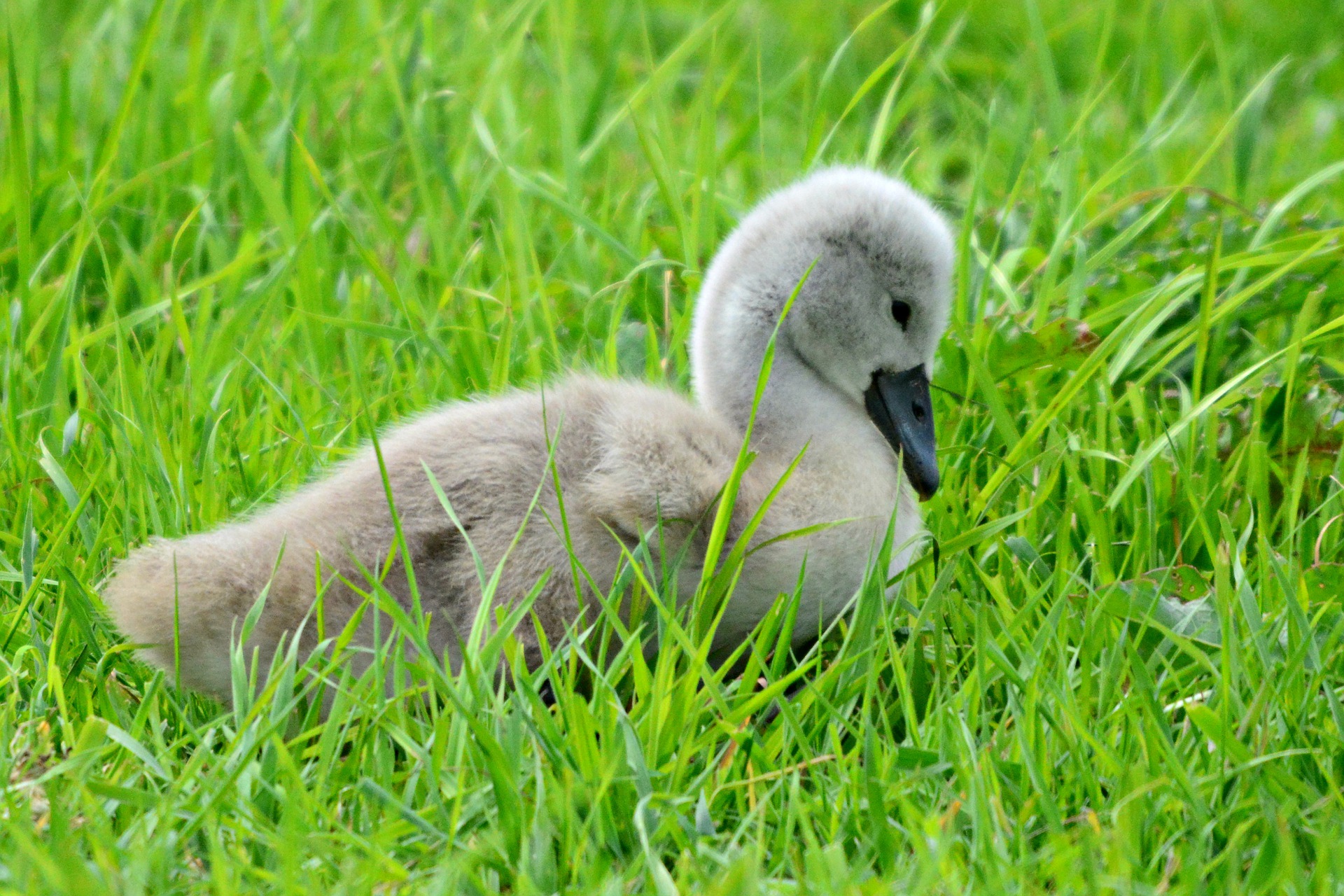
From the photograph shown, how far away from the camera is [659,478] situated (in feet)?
8.18

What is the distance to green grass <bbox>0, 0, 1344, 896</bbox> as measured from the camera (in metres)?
2.08

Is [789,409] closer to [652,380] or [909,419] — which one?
[909,419]

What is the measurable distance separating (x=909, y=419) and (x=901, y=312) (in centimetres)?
21

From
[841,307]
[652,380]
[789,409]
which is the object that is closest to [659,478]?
[789,409]

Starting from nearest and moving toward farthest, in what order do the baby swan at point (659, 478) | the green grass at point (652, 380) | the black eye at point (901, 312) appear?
the green grass at point (652, 380), the baby swan at point (659, 478), the black eye at point (901, 312)

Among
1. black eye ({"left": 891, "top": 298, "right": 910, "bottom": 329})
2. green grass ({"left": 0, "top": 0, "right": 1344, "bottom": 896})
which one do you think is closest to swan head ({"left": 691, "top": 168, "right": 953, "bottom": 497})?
black eye ({"left": 891, "top": 298, "right": 910, "bottom": 329})

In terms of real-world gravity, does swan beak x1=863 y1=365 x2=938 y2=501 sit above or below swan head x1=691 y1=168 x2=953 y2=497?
below

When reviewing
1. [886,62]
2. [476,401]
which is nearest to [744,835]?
[476,401]

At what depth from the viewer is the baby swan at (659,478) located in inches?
98.2

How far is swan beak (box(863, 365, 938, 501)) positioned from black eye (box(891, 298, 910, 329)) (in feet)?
0.30

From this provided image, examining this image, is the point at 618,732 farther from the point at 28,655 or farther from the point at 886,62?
the point at 886,62

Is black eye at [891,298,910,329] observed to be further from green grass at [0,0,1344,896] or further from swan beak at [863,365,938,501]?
green grass at [0,0,1344,896]

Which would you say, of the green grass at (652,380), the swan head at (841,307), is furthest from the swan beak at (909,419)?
the green grass at (652,380)

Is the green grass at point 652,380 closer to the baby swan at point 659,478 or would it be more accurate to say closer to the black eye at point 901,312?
the baby swan at point 659,478
